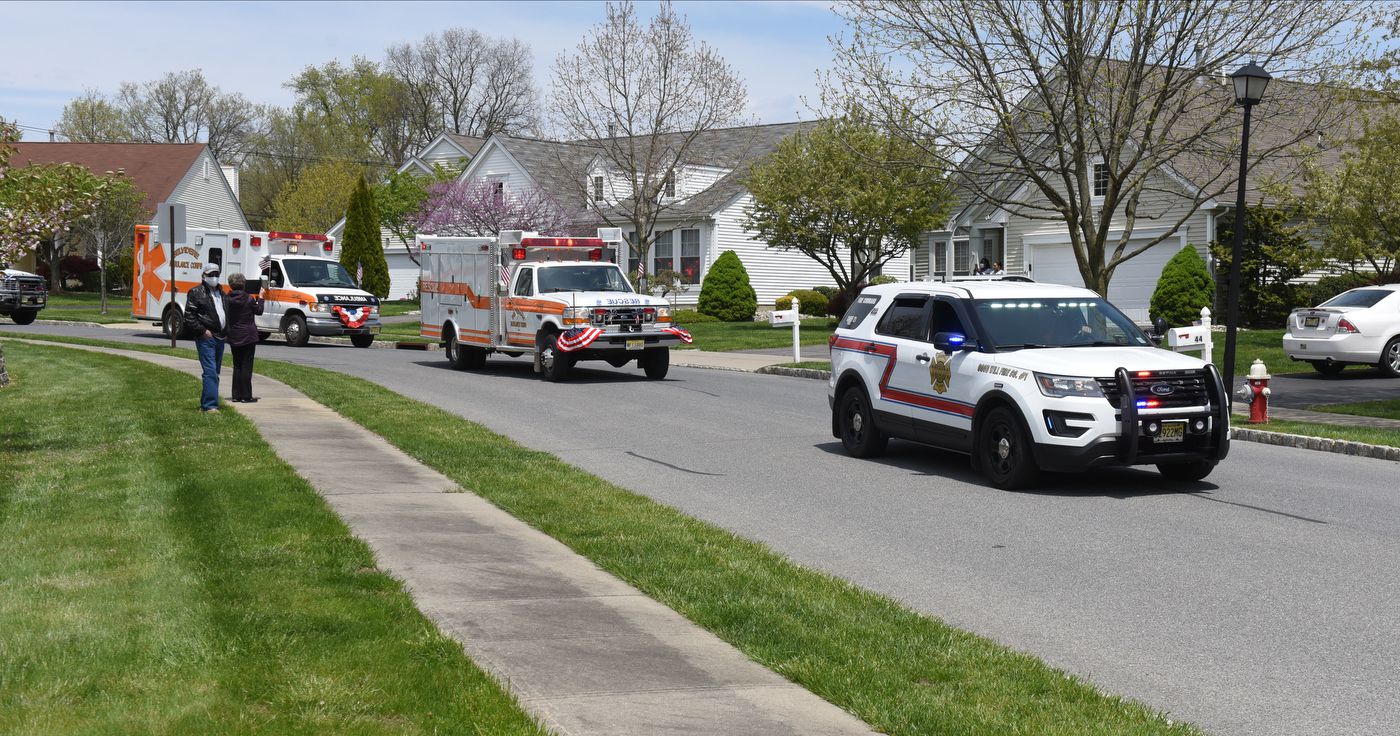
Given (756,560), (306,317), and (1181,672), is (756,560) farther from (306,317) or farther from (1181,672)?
(306,317)

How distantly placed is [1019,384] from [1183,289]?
85.0 ft

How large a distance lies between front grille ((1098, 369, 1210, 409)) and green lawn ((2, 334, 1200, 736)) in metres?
3.74

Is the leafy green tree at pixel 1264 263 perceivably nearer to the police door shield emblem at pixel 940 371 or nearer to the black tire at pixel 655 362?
the black tire at pixel 655 362

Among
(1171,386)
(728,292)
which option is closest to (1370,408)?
(1171,386)

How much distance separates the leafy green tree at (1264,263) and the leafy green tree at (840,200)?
23.7 feet

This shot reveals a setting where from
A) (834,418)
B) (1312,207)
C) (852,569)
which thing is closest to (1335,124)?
(1312,207)

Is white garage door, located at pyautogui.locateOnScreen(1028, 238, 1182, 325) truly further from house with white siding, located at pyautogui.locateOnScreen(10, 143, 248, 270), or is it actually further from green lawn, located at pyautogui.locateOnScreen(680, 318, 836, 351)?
house with white siding, located at pyautogui.locateOnScreen(10, 143, 248, 270)

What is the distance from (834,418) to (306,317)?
22.2 metres

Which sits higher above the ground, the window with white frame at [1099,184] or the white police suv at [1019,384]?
the window with white frame at [1099,184]

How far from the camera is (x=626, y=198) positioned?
48594mm

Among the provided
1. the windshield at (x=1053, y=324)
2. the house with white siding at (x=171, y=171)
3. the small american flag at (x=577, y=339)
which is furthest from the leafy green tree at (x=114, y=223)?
the windshield at (x=1053, y=324)

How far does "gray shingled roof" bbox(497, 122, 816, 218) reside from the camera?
2032 inches

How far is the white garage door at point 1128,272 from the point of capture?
39.0 m

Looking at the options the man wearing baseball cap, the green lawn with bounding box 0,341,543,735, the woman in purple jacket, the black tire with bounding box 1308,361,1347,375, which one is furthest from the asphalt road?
the black tire with bounding box 1308,361,1347,375
